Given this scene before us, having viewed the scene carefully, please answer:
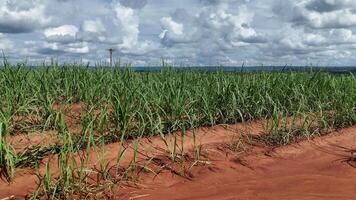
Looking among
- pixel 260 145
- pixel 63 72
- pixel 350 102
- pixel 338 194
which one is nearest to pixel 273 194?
pixel 338 194

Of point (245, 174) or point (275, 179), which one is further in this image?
point (245, 174)

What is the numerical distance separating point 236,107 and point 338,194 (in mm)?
2560

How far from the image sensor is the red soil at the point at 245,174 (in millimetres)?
4207

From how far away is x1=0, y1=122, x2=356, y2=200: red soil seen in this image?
4.21 meters

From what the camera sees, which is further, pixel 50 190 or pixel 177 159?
pixel 177 159

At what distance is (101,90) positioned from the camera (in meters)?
7.37

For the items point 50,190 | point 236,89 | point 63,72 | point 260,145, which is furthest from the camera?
point 63,72

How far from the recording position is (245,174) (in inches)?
192

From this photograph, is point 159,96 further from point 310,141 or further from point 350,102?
point 350,102

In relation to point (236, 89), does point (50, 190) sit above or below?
below

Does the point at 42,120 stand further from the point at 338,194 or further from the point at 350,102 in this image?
the point at 350,102

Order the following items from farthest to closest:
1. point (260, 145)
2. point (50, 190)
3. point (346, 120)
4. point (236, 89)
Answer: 1. point (346, 120)
2. point (236, 89)
3. point (260, 145)
4. point (50, 190)

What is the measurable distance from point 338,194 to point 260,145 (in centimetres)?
160

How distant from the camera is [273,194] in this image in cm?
421
